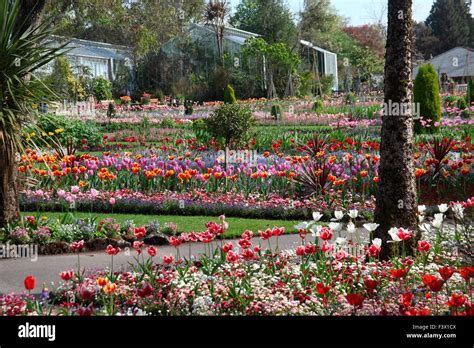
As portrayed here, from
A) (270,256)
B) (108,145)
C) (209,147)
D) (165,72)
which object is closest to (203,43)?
(165,72)

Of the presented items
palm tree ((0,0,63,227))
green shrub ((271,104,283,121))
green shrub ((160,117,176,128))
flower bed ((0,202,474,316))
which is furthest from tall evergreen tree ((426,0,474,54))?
flower bed ((0,202,474,316))

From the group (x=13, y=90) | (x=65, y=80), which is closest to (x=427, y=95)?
(x=13, y=90)

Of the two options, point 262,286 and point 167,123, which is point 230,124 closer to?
point 167,123

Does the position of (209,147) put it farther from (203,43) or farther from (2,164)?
(203,43)

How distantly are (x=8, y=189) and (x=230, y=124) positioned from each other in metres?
8.20

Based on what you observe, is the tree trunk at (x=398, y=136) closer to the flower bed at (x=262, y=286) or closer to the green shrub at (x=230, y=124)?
the flower bed at (x=262, y=286)

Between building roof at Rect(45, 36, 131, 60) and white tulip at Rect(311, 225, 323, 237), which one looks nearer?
white tulip at Rect(311, 225, 323, 237)

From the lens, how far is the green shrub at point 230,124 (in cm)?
1538

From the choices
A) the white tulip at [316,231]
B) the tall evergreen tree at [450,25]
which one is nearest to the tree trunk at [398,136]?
the white tulip at [316,231]

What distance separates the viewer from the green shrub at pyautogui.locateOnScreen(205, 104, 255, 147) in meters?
15.4

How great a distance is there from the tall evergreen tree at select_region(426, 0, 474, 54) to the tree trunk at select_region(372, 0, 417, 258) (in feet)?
152

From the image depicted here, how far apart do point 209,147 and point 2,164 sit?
8653mm

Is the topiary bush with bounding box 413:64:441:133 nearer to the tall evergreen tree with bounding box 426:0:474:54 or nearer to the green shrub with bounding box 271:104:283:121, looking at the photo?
the green shrub with bounding box 271:104:283:121

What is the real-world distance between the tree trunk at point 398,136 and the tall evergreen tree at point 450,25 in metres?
46.5
